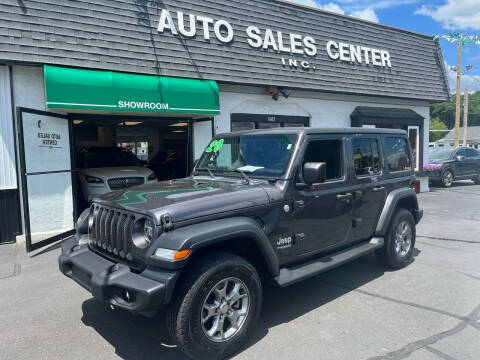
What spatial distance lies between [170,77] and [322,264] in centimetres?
588

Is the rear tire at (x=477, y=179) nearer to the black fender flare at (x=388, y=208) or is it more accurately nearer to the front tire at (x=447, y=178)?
the front tire at (x=447, y=178)

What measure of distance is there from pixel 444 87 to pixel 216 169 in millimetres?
13044

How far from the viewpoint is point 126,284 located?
2758 millimetres

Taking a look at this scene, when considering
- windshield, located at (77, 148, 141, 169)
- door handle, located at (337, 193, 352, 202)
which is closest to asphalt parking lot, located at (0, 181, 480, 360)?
door handle, located at (337, 193, 352, 202)

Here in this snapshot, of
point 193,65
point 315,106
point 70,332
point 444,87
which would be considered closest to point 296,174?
point 70,332

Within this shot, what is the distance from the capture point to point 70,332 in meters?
3.51

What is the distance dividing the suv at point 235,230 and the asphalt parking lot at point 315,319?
46cm

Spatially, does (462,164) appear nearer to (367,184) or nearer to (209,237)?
(367,184)

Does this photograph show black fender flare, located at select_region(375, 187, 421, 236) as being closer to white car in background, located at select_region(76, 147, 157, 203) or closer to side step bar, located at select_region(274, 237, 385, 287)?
side step bar, located at select_region(274, 237, 385, 287)

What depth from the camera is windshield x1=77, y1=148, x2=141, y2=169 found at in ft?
32.5

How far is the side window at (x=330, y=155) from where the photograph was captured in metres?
4.11

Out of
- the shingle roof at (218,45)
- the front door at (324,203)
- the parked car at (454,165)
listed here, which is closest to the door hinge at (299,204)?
the front door at (324,203)

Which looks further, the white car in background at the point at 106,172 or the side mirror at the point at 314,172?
the white car in background at the point at 106,172

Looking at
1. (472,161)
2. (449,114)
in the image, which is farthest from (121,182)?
(449,114)
